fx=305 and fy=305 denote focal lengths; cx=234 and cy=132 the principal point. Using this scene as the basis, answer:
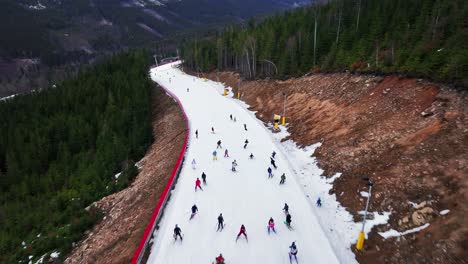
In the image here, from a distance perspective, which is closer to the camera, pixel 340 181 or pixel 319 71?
Answer: pixel 340 181

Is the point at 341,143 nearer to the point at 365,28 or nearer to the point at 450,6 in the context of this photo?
the point at 450,6

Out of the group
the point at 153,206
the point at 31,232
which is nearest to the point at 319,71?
the point at 153,206

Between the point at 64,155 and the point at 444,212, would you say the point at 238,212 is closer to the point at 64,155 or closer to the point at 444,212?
the point at 444,212

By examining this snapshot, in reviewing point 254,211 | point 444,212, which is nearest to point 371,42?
point 444,212

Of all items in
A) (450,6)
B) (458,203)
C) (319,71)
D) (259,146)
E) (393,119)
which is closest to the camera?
(458,203)

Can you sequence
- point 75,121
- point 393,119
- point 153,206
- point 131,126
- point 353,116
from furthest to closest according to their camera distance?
point 75,121
point 131,126
point 353,116
point 393,119
point 153,206

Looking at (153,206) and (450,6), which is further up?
(450,6)

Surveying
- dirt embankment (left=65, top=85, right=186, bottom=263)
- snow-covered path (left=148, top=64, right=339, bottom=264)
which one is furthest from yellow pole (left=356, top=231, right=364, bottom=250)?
dirt embankment (left=65, top=85, right=186, bottom=263)

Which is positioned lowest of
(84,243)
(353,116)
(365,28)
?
(84,243)
